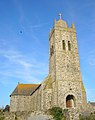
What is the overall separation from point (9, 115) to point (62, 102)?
10.3 m

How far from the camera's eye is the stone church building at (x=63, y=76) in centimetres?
2896

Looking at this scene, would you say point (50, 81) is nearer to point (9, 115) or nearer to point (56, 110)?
point (56, 110)

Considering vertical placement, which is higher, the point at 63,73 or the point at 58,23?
the point at 58,23

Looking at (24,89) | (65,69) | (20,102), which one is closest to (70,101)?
(65,69)

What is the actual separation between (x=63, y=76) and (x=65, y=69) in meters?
1.55

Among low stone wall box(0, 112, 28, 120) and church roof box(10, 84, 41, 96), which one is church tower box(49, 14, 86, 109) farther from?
church roof box(10, 84, 41, 96)

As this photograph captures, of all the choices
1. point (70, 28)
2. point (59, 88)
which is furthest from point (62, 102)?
point (70, 28)

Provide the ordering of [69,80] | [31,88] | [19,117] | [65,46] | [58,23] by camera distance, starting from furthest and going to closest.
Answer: [31,88] < [58,23] < [65,46] < [69,80] < [19,117]

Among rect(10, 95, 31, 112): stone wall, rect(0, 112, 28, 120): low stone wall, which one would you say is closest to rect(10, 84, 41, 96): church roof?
rect(10, 95, 31, 112): stone wall

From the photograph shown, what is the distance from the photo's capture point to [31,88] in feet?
145

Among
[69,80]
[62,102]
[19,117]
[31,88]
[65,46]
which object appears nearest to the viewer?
[19,117]

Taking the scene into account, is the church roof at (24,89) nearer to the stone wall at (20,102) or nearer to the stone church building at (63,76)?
the stone wall at (20,102)

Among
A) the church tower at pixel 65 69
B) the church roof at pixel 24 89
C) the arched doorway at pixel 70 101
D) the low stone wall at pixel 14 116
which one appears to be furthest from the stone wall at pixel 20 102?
the low stone wall at pixel 14 116

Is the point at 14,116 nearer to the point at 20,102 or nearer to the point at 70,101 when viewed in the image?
the point at 70,101
